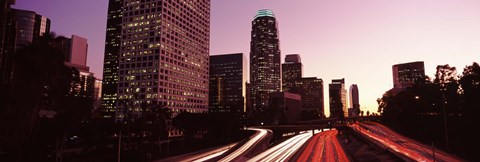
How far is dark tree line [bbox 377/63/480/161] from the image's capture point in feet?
227

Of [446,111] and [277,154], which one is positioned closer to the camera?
[277,154]

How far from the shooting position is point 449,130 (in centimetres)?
8212

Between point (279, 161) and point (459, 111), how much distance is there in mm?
56509

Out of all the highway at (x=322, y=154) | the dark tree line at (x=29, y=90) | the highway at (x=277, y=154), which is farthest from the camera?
the highway at (x=277, y=154)

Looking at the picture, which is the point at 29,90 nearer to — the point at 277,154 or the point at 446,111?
the point at 277,154

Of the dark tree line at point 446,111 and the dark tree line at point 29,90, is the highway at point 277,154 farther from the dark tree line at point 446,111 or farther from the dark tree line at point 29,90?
the dark tree line at point 29,90

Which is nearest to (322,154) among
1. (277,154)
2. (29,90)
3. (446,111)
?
(277,154)

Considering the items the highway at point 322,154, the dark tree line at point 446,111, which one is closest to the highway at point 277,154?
the highway at point 322,154

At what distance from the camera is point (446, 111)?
3568 inches

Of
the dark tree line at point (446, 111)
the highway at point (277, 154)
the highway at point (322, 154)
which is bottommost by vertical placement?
the highway at point (277, 154)

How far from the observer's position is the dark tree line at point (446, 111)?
Result: 69312mm

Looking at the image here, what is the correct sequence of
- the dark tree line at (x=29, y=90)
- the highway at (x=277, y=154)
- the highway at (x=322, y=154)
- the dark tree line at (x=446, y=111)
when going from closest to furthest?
1. the dark tree line at (x=29, y=90)
2. the highway at (x=322, y=154)
3. the highway at (x=277, y=154)
4. the dark tree line at (x=446, y=111)

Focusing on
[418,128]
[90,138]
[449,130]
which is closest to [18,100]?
[90,138]

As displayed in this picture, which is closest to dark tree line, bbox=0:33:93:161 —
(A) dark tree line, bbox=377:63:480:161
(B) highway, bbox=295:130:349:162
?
(B) highway, bbox=295:130:349:162
